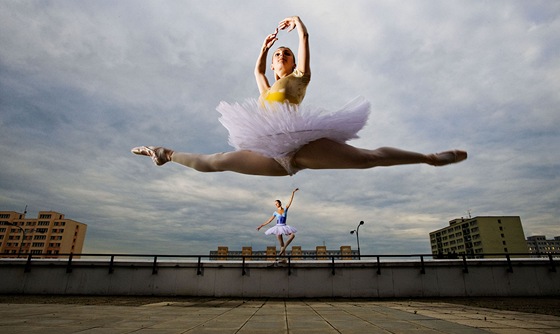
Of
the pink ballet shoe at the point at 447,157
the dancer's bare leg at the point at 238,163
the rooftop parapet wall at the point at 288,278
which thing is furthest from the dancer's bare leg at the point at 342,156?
the rooftop parapet wall at the point at 288,278

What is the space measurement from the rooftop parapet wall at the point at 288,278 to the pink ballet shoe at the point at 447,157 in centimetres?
941

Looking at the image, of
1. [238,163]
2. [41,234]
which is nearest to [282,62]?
[238,163]

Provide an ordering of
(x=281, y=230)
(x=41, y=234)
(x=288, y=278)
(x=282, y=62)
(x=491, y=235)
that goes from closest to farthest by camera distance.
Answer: (x=282, y=62) < (x=281, y=230) < (x=288, y=278) < (x=491, y=235) < (x=41, y=234)

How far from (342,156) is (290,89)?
0.92 meters

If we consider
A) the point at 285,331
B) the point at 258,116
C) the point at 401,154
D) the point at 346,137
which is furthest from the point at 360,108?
the point at 285,331

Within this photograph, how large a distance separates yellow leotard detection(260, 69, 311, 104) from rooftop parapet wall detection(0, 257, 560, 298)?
9.71 metres

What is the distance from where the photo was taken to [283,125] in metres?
2.48

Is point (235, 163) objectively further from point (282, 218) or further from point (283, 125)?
point (282, 218)

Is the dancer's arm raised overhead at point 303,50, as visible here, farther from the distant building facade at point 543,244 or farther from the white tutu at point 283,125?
the distant building facade at point 543,244

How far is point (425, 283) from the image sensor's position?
11.2 m

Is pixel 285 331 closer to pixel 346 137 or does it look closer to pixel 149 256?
pixel 346 137

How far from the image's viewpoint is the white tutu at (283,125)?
2.46 m

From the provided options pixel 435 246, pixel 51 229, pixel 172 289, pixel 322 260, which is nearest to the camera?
pixel 172 289

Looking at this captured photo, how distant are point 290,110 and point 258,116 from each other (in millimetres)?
293
